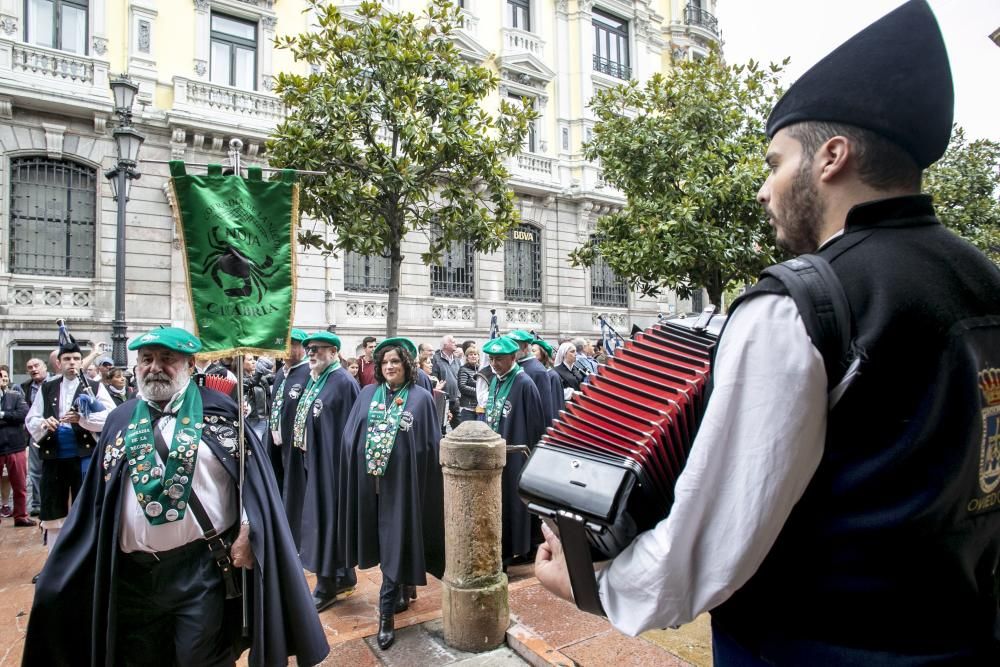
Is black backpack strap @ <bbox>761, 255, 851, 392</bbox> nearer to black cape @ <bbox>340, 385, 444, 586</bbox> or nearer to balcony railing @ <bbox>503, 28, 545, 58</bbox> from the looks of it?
black cape @ <bbox>340, 385, 444, 586</bbox>

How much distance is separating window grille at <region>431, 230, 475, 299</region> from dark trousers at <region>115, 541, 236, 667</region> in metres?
16.5

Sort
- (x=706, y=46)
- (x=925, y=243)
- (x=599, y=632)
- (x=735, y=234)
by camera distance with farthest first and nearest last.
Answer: (x=706, y=46)
(x=735, y=234)
(x=599, y=632)
(x=925, y=243)

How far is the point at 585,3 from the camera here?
2286 cm

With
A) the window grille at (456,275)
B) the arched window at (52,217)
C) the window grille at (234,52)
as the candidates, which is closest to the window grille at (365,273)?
the window grille at (456,275)

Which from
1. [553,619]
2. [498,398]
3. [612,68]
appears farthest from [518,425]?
[612,68]

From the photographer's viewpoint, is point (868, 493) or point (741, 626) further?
point (741, 626)

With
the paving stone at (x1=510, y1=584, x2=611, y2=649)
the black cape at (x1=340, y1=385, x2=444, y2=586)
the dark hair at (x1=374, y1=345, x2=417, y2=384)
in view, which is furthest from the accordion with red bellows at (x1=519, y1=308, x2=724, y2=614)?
the dark hair at (x1=374, y1=345, x2=417, y2=384)

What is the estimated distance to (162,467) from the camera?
308cm

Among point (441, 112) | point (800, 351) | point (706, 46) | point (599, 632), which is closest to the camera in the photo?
point (800, 351)

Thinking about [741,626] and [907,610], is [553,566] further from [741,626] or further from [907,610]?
[907,610]

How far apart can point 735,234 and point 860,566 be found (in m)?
11.2

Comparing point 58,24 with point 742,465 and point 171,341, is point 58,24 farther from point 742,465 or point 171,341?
point 742,465

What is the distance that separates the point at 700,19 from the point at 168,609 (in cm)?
2936

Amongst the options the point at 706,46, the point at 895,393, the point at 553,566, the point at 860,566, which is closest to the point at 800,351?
the point at 895,393
